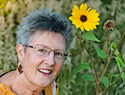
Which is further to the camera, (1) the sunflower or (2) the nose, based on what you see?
(1) the sunflower

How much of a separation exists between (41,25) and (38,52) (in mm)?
152

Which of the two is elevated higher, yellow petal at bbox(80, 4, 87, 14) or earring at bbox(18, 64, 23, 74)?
yellow petal at bbox(80, 4, 87, 14)

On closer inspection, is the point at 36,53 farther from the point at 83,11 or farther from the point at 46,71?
the point at 83,11

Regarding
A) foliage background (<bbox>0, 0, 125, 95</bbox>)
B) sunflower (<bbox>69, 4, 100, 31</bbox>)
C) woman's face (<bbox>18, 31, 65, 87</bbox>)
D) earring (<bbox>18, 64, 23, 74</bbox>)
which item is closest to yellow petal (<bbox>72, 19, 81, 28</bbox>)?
sunflower (<bbox>69, 4, 100, 31</bbox>)

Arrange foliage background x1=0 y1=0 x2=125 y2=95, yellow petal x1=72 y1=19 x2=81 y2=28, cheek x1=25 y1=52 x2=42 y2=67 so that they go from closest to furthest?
1. cheek x1=25 y1=52 x2=42 y2=67
2. yellow petal x1=72 y1=19 x2=81 y2=28
3. foliage background x1=0 y1=0 x2=125 y2=95

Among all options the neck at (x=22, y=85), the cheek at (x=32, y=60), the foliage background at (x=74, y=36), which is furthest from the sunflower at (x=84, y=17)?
the foliage background at (x=74, y=36)

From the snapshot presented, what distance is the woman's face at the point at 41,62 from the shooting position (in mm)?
1550

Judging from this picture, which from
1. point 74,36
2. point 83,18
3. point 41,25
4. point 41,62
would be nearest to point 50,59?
point 41,62

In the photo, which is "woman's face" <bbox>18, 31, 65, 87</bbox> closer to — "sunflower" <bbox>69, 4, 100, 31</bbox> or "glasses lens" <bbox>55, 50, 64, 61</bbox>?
"glasses lens" <bbox>55, 50, 64, 61</bbox>

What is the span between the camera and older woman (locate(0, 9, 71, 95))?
155 cm

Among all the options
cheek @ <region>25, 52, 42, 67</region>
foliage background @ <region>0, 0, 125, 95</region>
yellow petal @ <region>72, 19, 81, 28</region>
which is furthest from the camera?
foliage background @ <region>0, 0, 125, 95</region>

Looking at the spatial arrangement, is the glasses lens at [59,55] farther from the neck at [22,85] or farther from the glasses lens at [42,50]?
the neck at [22,85]

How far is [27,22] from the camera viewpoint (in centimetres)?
163

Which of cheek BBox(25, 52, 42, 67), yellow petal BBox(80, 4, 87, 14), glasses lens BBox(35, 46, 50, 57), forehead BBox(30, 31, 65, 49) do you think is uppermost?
yellow petal BBox(80, 4, 87, 14)
